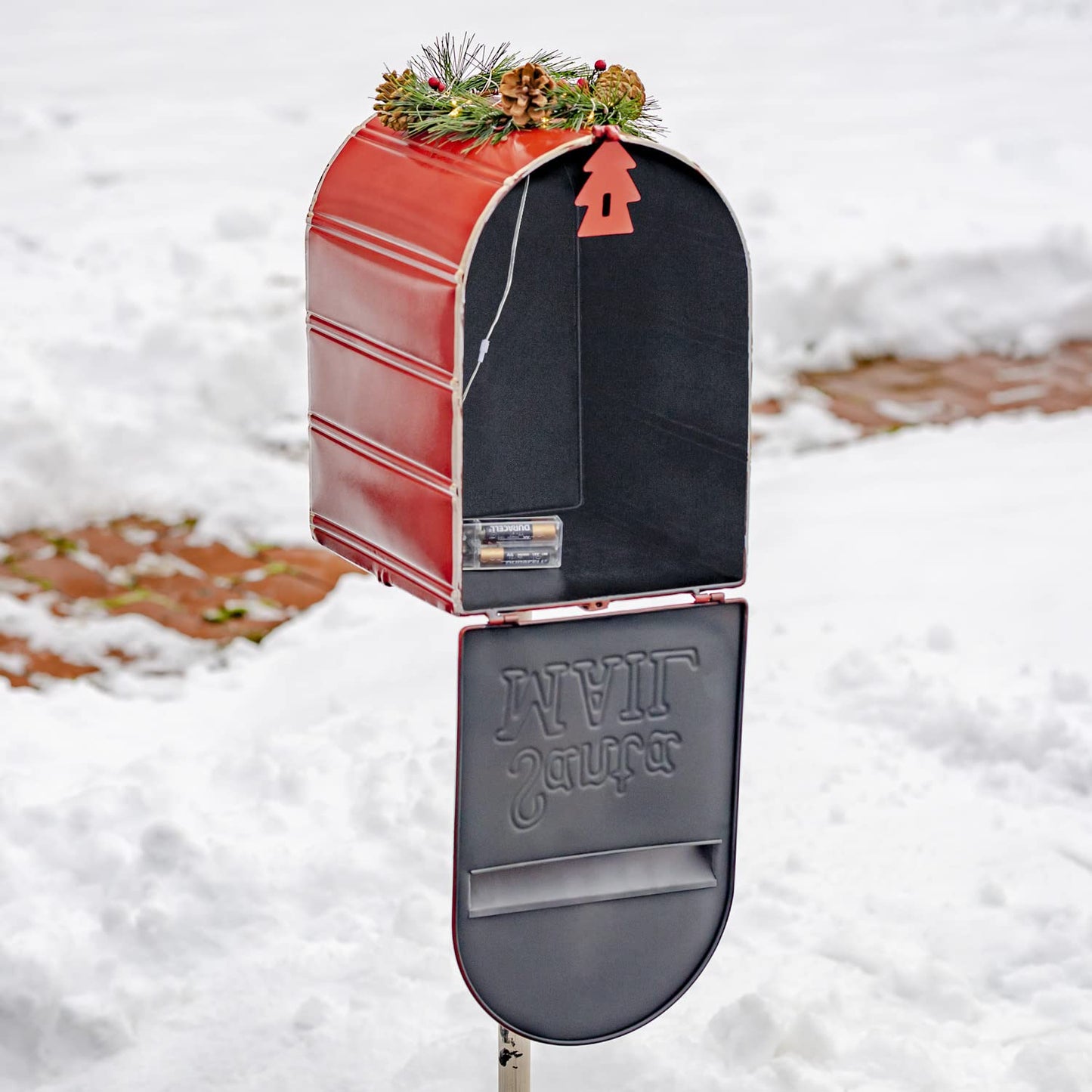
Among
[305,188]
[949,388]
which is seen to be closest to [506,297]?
[949,388]

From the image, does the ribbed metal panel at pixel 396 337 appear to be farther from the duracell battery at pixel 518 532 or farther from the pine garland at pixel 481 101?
the duracell battery at pixel 518 532

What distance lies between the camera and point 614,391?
2.12 metres

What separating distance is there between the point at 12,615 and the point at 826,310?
9.22 ft

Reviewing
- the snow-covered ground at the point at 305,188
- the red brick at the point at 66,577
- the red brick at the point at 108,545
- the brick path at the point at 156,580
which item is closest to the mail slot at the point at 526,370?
the brick path at the point at 156,580

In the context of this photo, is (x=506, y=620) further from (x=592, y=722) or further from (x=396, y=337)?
(x=396, y=337)

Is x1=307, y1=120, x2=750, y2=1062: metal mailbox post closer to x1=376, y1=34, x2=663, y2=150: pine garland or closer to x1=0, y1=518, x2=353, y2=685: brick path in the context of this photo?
x1=376, y1=34, x2=663, y2=150: pine garland

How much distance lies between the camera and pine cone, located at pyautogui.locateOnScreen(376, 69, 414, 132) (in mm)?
1942

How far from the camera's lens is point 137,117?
635 cm

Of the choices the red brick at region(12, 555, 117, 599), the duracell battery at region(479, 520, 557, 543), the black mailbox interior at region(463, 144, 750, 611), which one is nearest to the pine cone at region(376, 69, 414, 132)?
the black mailbox interior at region(463, 144, 750, 611)

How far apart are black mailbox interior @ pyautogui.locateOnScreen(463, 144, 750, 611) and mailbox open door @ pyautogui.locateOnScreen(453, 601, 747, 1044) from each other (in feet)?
0.27

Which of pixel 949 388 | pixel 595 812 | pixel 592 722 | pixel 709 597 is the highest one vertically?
pixel 709 597

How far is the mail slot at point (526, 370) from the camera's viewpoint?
1.82 m

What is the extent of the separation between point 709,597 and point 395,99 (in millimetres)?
714

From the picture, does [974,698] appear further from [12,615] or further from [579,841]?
[12,615]
